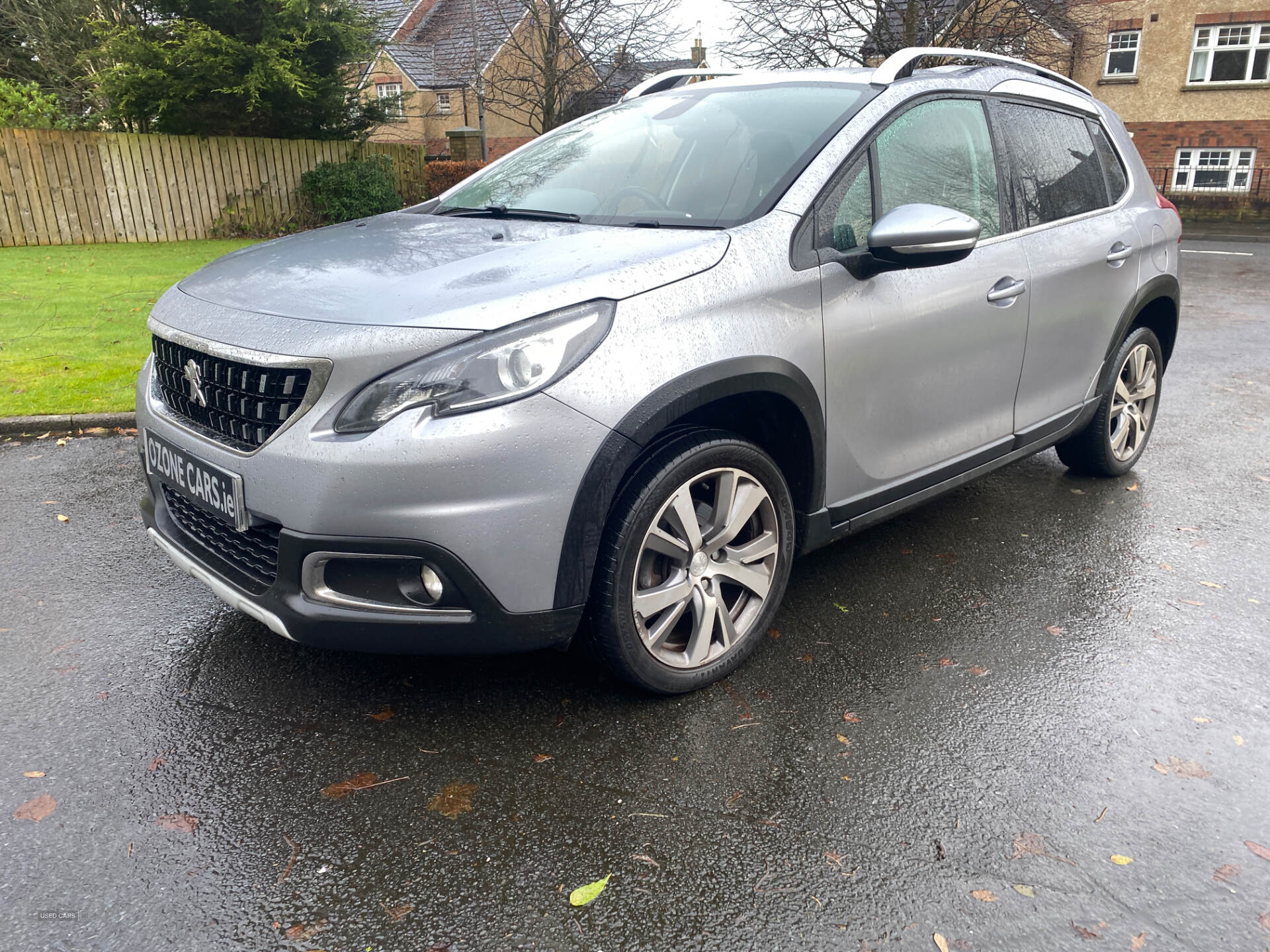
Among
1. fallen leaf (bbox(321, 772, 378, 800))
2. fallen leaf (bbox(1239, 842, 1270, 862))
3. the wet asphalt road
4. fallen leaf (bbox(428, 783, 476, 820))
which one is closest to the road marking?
the wet asphalt road

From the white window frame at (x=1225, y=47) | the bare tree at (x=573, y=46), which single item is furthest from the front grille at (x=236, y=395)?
the white window frame at (x=1225, y=47)

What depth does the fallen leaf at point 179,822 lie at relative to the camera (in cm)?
243

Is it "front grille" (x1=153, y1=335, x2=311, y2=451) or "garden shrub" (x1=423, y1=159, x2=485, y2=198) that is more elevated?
"front grille" (x1=153, y1=335, x2=311, y2=451)

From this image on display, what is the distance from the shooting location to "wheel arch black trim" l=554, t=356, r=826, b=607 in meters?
2.55

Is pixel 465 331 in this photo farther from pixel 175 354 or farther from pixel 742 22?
pixel 742 22

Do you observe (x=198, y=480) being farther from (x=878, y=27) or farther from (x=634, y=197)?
(x=878, y=27)

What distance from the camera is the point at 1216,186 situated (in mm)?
28656

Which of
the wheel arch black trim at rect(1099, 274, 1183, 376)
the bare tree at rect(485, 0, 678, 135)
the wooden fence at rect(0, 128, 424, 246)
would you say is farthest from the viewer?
the bare tree at rect(485, 0, 678, 135)

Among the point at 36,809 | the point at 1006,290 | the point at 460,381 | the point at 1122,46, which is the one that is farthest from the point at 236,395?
the point at 1122,46

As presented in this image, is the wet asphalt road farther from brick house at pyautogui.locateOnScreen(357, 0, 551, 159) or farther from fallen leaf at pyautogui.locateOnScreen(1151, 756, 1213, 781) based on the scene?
brick house at pyautogui.locateOnScreen(357, 0, 551, 159)

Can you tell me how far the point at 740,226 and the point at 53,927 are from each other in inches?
99.2

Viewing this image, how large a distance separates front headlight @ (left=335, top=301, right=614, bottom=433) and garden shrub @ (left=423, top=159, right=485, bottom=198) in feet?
65.4

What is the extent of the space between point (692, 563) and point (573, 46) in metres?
25.0

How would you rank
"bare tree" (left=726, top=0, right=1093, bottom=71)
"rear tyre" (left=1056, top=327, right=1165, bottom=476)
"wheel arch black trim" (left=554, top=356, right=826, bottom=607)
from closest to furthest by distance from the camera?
"wheel arch black trim" (left=554, top=356, right=826, bottom=607) < "rear tyre" (left=1056, top=327, right=1165, bottom=476) < "bare tree" (left=726, top=0, right=1093, bottom=71)
